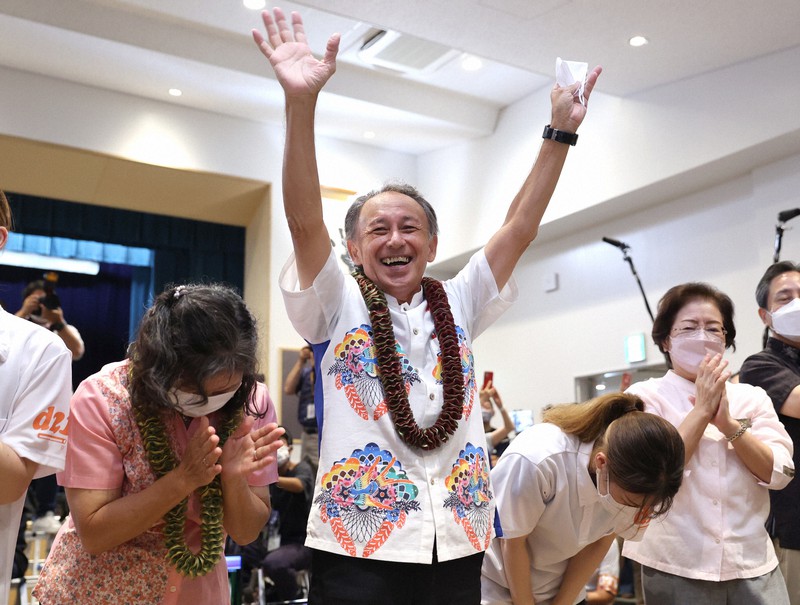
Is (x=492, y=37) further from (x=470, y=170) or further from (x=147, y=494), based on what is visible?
(x=147, y=494)

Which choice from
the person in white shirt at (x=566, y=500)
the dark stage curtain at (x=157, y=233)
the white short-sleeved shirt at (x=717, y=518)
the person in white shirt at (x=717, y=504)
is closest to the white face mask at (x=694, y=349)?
the person in white shirt at (x=717, y=504)

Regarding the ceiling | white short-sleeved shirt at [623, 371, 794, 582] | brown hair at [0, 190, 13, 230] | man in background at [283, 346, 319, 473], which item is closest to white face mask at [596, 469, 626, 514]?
white short-sleeved shirt at [623, 371, 794, 582]

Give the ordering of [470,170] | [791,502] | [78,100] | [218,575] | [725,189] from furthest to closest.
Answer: [470,170], [78,100], [725,189], [791,502], [218,575]

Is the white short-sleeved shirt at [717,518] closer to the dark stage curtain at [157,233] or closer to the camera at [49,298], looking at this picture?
the camera at [49,298]

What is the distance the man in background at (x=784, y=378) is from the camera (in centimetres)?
256

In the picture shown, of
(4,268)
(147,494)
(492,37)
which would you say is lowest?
(147,494)

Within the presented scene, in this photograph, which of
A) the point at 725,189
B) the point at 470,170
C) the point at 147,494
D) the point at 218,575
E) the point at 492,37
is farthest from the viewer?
the point at 470,170

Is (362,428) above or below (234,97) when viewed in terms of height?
below

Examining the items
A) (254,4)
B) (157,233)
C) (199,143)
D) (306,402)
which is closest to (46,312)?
(306,402)

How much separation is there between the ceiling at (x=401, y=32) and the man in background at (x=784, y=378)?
8.77 feet

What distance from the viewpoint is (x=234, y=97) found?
24.4ft

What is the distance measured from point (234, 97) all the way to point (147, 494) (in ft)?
20.9

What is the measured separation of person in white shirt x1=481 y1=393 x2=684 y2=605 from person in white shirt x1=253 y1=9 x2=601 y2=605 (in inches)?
15.7

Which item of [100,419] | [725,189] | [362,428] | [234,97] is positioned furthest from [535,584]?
[234,97]
